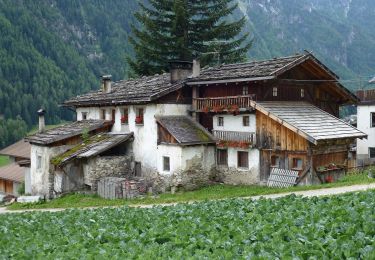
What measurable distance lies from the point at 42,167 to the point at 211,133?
12.4m

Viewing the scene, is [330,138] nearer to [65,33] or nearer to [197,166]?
[197,166]

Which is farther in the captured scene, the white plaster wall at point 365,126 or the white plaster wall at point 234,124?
the white plaster wall at point 365,126

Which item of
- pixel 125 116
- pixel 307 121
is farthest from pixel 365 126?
pixel 125 116

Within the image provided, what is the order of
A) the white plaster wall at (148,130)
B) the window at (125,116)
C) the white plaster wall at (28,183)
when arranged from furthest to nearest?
the white plaster wall at (28,183)
the window at (125,116)
the white plaster wall at (148,130)

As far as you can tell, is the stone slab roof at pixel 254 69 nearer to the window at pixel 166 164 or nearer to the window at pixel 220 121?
the window at pixel 220 121

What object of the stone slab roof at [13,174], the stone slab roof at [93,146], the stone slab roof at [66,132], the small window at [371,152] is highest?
the stone slab roof at [66,132]

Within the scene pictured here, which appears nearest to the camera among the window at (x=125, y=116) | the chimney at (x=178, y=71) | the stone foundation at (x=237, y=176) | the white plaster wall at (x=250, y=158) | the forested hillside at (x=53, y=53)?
the white plaster wall at (x=250, y=158)

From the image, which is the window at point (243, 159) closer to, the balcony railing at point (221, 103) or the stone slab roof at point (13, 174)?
the balcony railing at point (221, 103)

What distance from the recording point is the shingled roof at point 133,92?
3247 centimetres

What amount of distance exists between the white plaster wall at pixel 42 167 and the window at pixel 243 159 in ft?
40.7

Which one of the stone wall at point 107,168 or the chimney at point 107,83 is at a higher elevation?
the chimney at point 107,83

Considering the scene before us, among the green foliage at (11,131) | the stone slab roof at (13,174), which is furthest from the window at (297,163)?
the green foliage at (11,131)

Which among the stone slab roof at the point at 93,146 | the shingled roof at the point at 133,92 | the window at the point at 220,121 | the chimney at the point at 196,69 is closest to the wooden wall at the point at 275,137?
the window at the point at 220,121

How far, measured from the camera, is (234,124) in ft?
103
